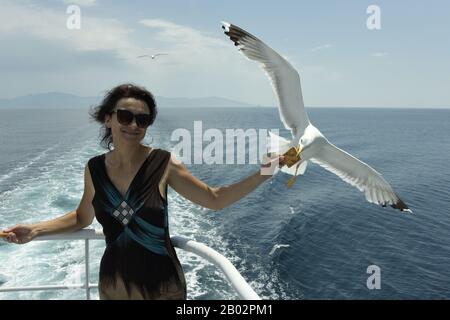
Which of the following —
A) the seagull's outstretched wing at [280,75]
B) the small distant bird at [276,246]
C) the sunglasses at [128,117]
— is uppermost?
the seagull's outstretched wing at [280,75]

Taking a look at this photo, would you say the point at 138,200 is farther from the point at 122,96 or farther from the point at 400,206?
the point at 400,206

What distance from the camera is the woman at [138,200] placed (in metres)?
2.01

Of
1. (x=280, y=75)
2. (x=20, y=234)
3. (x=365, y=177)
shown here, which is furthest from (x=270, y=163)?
(x=365, y=177)

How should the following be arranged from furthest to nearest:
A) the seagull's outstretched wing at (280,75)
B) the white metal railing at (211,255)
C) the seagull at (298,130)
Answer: the seagull's outstretched wing at (280,75), the seagull at (298,130), the white metal railing at (211,255)

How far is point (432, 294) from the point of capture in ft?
40.0

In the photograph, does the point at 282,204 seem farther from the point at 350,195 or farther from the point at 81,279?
the point at 81,279

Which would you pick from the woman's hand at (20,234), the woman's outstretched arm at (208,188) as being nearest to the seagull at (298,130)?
the woman's outstretched arm at (208,188)

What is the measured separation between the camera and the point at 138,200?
2.03 m

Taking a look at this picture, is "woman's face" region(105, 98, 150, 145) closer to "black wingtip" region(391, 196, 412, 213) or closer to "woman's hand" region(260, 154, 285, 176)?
"woman's hand" region(260, 154, 285, 176)

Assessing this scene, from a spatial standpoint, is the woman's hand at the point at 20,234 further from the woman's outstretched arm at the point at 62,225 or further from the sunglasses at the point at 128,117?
the sunglasses at the point at 128,117

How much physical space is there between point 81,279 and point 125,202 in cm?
811

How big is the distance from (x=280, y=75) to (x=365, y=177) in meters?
1.79

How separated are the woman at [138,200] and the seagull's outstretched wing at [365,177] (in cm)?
333

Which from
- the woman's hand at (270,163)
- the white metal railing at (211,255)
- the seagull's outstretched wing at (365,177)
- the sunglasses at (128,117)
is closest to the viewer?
the white metal railing at (211,255)
